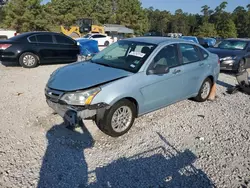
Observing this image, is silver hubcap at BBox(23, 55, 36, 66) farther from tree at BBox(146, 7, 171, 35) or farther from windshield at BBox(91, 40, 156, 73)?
tree at BBox(146, 7, 171, 35)

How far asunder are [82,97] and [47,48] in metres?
6.62

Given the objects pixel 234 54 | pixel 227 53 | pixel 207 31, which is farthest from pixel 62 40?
pixel 207 31

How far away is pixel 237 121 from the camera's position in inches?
178

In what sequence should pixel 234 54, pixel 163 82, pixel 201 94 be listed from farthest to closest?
pixel 234 54
pixel 201 94
pixel 163 82

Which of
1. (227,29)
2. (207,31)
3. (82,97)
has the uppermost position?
(227,29)

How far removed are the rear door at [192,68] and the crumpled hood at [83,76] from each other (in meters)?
1.49

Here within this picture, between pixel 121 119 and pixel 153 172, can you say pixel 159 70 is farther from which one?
pixel 153 172

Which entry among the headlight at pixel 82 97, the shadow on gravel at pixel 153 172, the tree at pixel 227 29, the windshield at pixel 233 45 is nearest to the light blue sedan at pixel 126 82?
the headlight at pixel 82 97

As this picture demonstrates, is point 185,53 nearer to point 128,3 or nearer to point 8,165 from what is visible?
point 8,165

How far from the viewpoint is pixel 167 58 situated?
4246 millimetres

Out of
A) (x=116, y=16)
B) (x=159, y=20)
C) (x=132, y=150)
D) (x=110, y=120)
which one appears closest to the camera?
(x=132, y=150)

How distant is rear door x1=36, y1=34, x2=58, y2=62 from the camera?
8.95m

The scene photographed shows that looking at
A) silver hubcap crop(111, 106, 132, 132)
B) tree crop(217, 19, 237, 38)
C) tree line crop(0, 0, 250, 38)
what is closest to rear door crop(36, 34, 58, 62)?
silver hubcap crop(111, 106, 132, 132)

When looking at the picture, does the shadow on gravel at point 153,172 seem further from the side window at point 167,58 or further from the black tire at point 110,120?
the side window at point 167,58
